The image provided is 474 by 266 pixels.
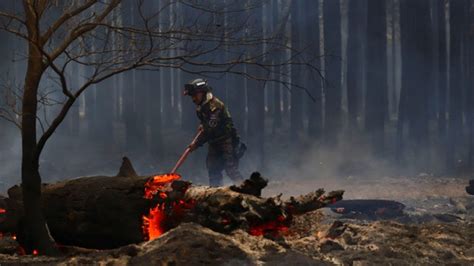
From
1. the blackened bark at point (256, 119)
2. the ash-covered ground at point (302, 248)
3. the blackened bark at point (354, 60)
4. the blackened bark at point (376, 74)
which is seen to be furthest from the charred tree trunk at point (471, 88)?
the ash-covered ground at point (302, 248)

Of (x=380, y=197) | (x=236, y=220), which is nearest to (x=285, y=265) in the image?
(x=236, y=220)

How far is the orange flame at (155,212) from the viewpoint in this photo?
4.57 metres

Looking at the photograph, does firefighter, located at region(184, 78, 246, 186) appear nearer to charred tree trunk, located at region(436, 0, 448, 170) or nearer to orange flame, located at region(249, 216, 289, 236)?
orange flame, located at region(249, 216, 289, 236)

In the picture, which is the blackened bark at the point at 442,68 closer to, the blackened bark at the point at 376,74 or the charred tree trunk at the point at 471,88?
the charred tree trunk at the point at 471,88

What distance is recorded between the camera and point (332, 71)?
1544 cm

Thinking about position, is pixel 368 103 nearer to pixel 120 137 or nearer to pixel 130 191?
pixel 120 137

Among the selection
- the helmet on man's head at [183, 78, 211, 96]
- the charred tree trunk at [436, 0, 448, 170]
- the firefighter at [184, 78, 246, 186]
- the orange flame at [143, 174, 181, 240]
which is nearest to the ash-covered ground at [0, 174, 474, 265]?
the orange flame at [143, 174, 181, 240]

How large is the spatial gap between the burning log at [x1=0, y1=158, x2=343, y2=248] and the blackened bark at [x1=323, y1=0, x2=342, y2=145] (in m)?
10.9

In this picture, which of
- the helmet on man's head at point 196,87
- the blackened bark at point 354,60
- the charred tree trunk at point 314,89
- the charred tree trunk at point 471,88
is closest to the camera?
the helmet on man's head at point 196,87

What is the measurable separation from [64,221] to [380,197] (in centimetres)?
788

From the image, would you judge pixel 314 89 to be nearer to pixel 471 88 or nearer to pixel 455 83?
pixel 455 83

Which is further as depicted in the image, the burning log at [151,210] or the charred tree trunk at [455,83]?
the charred tree trunk at [455,83]

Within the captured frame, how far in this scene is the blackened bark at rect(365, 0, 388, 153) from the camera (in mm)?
14984

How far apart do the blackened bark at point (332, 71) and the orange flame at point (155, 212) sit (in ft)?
36.3
